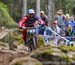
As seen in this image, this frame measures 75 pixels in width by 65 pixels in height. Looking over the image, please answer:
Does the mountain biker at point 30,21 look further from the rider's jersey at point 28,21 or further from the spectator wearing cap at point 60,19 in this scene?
the spectator wearing cap at point 60,19

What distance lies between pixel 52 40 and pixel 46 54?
5619 millimetres

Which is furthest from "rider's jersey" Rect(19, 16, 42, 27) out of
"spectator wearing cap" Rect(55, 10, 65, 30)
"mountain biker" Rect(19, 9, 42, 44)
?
"spectator wearing cap" Rect(55, 10, 65, 30)

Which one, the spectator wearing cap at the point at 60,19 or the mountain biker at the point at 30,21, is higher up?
the mountain biker at the point at 30,21

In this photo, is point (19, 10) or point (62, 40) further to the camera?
point (19, 10)

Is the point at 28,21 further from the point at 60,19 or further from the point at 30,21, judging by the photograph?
the point at 60,19

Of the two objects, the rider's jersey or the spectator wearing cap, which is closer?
the rider's jersey

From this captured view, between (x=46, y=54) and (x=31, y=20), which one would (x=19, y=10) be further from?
(x=46, y=54)

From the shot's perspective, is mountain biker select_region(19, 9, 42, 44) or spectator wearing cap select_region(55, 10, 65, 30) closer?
mountain biker select_region(19, 9, 42, 44)

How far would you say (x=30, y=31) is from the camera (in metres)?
13.6

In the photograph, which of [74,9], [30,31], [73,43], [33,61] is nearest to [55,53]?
[33,61]

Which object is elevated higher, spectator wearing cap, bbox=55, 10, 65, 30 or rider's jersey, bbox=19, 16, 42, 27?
rider's jersey, bbox=19, 16, 42, 27

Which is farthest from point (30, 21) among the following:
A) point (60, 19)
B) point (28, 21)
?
point (60, 19)

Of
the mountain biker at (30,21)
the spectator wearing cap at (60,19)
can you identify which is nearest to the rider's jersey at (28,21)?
the mountain biker at (30,21)

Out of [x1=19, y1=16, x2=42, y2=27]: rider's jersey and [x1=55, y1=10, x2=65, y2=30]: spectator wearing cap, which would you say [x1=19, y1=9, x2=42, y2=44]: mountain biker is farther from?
[x1=55, y1=10, x2=65, y2=30]: spectator wearing cap
